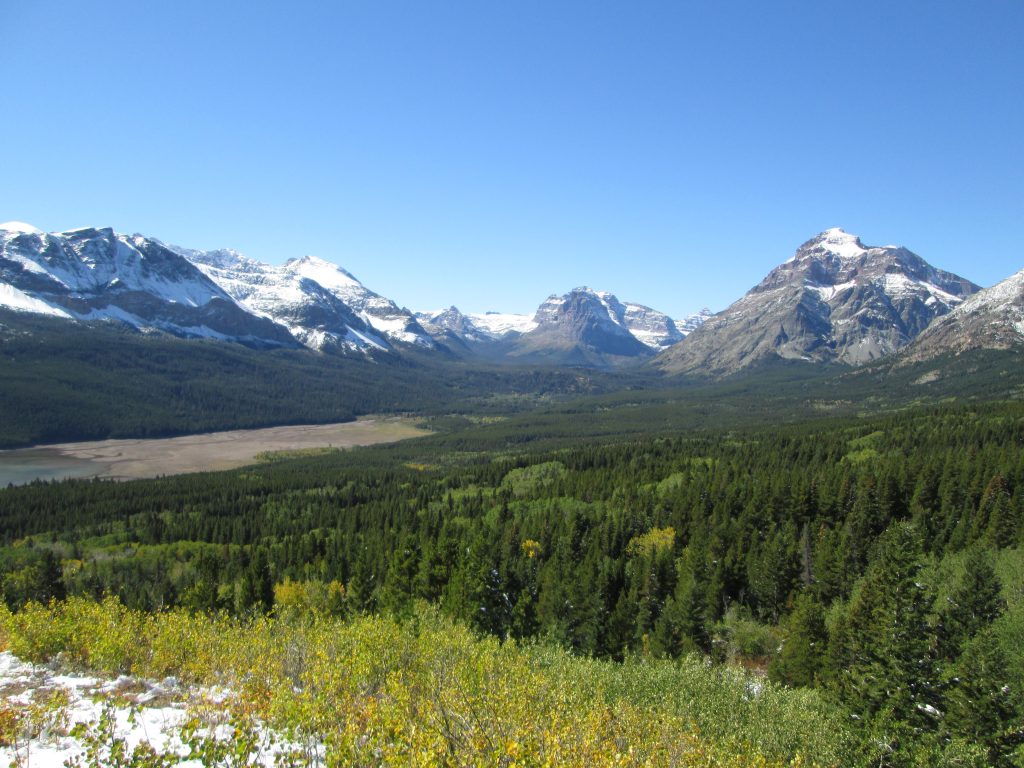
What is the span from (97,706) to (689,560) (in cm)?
7898

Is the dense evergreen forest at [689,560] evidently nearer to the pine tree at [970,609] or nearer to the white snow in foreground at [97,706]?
the pine tree at [970,609]

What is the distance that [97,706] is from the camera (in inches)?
1026

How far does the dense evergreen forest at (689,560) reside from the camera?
4544cm

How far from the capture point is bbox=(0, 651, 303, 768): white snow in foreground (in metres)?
20.0

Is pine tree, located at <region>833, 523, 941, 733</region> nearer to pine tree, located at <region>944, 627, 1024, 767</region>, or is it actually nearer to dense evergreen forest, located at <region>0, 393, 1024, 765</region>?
dense evergreen forest, located at <region>0, 393, 1024, 765</region>

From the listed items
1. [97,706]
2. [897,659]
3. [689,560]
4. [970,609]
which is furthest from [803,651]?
[97,706]

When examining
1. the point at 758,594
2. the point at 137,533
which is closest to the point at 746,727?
the point at 758,594

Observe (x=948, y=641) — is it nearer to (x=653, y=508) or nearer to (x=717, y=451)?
(x=653, y=508)

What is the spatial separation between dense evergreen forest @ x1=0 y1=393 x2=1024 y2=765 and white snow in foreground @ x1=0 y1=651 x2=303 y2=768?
20019 millimetres

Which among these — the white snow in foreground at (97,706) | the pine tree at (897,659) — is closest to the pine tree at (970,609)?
the pine tree at (897,659)

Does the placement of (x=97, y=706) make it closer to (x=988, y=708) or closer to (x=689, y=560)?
(x=988, y=708)

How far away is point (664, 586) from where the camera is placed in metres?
87.8

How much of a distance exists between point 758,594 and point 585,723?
68.1 meters

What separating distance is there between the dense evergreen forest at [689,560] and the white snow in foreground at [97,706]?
20019 mm
